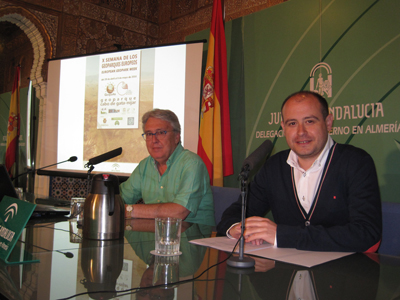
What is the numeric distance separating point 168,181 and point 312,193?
3.25ft

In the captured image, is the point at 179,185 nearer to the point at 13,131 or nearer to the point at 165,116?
the point at 165,116

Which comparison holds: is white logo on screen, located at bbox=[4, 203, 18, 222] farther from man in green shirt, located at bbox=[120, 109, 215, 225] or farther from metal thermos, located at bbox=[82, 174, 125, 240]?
man in green shirt, located at bbox=[120, 109, 215, 225]

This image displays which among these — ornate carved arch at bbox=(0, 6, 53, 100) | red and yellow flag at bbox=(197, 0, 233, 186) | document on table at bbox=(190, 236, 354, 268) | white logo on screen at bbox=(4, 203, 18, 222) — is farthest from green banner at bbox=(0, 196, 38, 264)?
ornate carved arch at bbox=(0, 6, 53, 100)

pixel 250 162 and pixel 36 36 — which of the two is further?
pixel 36 36

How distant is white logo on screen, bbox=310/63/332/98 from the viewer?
3.18 meters

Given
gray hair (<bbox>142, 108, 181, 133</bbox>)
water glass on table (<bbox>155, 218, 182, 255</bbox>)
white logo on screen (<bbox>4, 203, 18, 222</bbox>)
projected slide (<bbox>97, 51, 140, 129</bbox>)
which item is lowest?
water glass on table (<bbox>155, 218, 182, 255</bbox>)

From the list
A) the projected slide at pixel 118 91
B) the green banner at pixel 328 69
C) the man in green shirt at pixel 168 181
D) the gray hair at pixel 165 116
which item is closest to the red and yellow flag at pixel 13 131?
the projected slide at pixel 118 91

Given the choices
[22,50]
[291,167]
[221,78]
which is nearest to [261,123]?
[221,78]

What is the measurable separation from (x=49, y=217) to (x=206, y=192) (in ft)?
2.90

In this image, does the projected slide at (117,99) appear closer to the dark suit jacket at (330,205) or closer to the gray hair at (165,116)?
the gray hair at (165,116)

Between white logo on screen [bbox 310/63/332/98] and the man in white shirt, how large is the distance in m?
1.64

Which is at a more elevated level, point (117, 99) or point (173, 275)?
point (117, 99)

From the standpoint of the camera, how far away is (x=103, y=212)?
1.29 m

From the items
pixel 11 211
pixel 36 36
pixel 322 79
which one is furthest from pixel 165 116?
pixel 36 36
